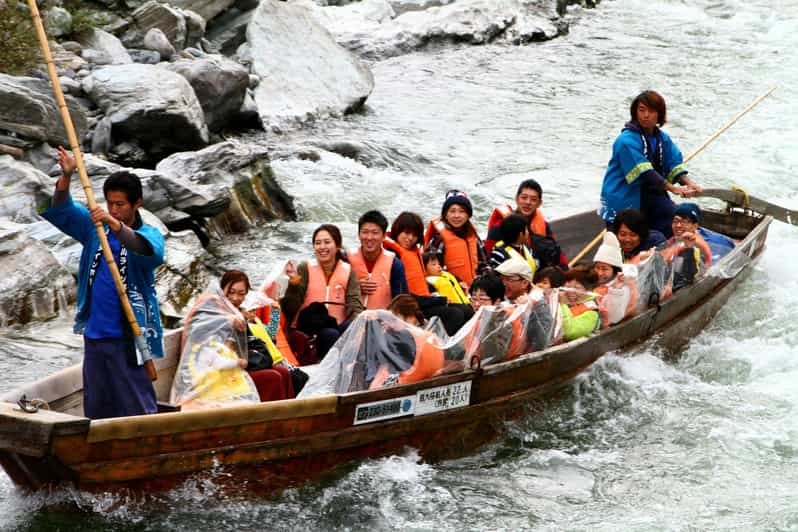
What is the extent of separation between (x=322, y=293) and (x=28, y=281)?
2.44m

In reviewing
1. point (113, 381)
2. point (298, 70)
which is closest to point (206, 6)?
point (298, 70)

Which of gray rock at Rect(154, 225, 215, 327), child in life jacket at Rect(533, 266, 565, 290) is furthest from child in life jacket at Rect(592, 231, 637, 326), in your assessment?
gray rock at Rect(154, 225, 215, 327)

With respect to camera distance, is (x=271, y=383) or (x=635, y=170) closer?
(x=271, y=383)

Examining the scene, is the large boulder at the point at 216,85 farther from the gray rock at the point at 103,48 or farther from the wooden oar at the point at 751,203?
the wooden oar at the point at 751,203

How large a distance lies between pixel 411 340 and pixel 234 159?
18.9 ft

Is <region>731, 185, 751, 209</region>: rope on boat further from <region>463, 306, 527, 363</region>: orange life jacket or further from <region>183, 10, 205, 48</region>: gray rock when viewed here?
<region>183, 10, 205, 48</region>: gray rock

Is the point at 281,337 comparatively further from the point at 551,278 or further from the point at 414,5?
the point at 414,5

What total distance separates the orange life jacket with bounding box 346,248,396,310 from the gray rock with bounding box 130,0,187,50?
29.3ft

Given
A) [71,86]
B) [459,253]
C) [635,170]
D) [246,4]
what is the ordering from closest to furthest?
[459,253] < [635,170] < [71,86] < [246,4]

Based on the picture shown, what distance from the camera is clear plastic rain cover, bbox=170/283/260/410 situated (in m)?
5.69

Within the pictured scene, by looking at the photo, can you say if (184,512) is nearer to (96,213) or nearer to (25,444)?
(25,444)

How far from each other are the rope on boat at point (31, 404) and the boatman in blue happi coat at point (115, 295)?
197 millimetres

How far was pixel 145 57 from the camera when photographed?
1409cm

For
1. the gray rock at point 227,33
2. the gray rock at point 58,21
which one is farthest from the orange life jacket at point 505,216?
the gray rock at point 227,33
